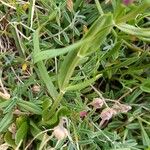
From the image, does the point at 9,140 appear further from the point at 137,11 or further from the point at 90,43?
the point at 137,11

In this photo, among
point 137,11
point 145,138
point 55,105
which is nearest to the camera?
point 137,11

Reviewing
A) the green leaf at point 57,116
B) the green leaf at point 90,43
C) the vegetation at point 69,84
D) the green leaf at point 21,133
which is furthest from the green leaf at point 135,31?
the green leaf at point 21,133

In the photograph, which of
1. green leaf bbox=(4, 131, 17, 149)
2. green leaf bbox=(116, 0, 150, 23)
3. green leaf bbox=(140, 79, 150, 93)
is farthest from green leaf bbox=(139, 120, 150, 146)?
green leaf bbox=(116, 0, 150, 23)

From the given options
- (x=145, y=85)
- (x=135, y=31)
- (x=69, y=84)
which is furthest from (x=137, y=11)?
(x=145, y=85)

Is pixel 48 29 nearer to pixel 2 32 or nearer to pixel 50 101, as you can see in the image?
pixel 2 32

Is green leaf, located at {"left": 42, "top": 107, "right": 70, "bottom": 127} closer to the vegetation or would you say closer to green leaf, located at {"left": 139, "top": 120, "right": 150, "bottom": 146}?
the vegetation

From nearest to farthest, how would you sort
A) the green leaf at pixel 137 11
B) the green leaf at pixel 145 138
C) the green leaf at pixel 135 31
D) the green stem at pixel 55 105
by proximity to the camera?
the green leaf at pixel 137 11 < the green leaf at pixel 135 31 < the green stem at pixel 55 105 < the green leaf at pixel 145 138

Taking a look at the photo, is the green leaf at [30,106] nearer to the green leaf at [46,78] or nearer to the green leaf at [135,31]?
the green leaf at [46,78]
